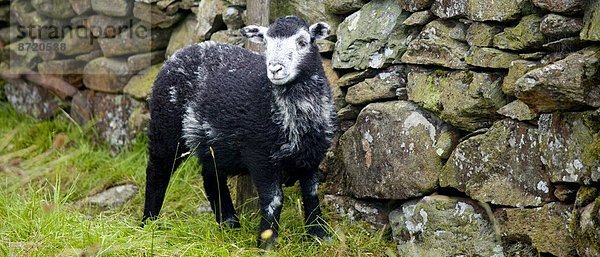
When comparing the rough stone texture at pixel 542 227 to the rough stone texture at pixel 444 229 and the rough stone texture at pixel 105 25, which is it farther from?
the rough stone texture at pixel 105 25

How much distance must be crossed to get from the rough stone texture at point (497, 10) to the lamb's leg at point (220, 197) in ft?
7.57

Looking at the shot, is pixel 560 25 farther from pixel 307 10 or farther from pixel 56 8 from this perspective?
pixel 56 8

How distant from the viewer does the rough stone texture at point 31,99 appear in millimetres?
8914

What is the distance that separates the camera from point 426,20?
5641mm

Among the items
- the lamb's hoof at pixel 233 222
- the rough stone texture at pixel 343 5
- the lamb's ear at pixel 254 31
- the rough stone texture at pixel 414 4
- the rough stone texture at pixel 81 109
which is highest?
the rough stone texture at pixel 414 4

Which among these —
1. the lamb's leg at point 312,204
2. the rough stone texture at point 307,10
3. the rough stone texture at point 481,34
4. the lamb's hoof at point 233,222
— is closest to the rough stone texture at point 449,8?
the rough stone texture at point 481,34

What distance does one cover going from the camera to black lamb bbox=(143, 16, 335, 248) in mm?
5484

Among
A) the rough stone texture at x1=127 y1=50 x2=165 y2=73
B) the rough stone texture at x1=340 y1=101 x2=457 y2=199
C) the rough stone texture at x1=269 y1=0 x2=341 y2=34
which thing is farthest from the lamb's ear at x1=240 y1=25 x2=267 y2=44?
the rough stone texture at x1=127 y1=50 x2=165 y2=73

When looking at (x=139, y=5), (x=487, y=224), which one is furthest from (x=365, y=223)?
(x=139, y=5)

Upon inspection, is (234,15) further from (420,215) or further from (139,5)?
(420,215)

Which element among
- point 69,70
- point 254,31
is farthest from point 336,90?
point 69,70

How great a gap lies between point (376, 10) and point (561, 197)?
2.04 meters

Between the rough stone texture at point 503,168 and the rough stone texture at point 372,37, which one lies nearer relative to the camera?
the rough stone texture at point 503,168

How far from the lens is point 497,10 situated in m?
5.05
